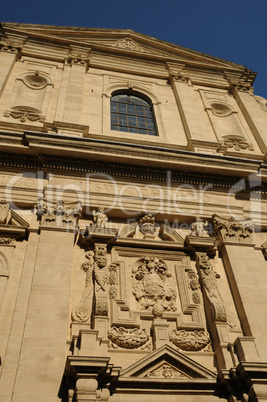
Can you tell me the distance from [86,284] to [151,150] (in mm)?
4724

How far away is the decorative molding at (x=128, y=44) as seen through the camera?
19891mm

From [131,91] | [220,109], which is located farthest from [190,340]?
[220,109]

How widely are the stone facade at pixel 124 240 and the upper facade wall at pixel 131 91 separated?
0.08 metres

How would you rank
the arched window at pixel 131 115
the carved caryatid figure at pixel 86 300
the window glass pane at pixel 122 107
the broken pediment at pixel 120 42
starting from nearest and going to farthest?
the carved caryatid figure at pixel 86 300 < the arched window at pixel 131 115 < the window glass pane at pixel 122 107 < the broken pediment at pixel 120 42

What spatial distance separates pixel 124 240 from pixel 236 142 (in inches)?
286

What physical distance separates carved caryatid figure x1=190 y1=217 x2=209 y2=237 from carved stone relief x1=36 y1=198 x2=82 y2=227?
3.18 m

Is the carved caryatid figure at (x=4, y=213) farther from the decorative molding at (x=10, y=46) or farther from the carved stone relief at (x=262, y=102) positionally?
the carved stone relief at (x=262, y=102)

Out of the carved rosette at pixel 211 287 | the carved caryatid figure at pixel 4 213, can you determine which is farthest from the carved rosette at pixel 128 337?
the carved caryatid figure at pixel 4 213

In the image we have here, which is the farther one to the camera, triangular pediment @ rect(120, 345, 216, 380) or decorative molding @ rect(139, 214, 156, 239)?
decorative molding @ rect(139, 214, 156, 239)

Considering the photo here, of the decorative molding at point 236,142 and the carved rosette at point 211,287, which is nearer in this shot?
the carved rosette at point 211,287

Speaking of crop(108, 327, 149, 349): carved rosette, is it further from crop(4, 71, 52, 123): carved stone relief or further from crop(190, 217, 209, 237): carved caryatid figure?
crop(4, 71, 52, 123): carved stone relief

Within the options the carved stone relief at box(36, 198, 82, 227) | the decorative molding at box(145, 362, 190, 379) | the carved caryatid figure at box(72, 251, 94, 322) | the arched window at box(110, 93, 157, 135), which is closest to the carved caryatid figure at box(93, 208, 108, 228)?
the carved stone relief at box(36, 198, 82, 227)

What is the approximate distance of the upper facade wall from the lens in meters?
14.2

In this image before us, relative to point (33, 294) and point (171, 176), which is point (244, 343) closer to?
point (33, 294)
